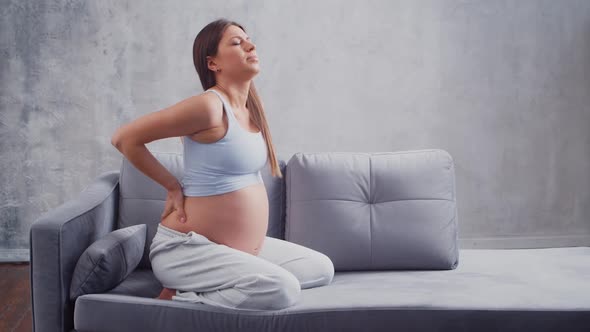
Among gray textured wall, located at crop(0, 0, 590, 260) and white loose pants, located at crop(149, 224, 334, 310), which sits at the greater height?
gray textured wall, located at crop(0, 0, 590, 260)

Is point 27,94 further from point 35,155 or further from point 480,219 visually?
point 480,219

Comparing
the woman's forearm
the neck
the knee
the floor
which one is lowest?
the floor

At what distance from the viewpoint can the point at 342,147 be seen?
3686mm

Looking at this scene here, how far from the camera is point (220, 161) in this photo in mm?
1732

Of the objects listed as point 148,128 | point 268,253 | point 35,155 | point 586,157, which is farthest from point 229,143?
point 586,157

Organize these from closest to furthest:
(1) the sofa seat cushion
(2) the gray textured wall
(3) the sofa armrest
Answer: (1) the sofa seat cushion
(3) the sofa armrest
(2) the gray textured wall

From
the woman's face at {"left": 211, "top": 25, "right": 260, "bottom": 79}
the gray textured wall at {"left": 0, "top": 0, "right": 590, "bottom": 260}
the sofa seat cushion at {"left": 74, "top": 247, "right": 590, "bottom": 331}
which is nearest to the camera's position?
the sofa seat cushion at {"left": 74, "top": 247, "right": 590, "bottom": 331}

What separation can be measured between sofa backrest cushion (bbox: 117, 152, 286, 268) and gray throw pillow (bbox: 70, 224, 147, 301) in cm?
20

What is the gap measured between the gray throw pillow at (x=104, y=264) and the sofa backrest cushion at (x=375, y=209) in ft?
1.93

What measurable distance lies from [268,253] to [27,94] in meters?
2.37

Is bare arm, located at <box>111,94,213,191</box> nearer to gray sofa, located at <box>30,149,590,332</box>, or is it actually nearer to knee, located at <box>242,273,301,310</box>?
gray sofa, located at <box>30,149,590,332</box>

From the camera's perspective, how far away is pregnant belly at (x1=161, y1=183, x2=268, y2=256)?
5.65 feet

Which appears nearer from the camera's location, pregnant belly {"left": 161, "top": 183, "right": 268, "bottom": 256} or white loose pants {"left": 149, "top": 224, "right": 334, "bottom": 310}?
white loose pants {"left": 149, "top": 224, "right": 334, "bottom": 310}

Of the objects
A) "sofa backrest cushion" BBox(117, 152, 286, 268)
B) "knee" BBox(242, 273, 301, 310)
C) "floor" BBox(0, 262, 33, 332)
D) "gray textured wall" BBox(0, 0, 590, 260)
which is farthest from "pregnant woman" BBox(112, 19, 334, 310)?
"gray textured wall" BBox(0, 0, 590, 260)
